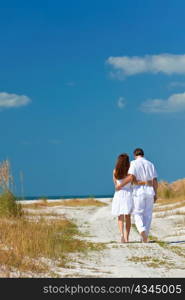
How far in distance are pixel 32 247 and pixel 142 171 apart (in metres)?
4.10

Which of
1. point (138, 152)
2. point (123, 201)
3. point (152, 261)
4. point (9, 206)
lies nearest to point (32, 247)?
point (152, 261)

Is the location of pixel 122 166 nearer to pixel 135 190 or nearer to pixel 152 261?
pixel 135 190

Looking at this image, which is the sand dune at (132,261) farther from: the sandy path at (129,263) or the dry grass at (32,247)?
the dry grass at (32,247)

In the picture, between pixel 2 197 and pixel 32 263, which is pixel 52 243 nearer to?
pixel 32 263

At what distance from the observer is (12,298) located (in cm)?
794

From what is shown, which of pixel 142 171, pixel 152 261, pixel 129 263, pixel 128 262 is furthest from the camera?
pixel 142 171

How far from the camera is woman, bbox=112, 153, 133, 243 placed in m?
15.1

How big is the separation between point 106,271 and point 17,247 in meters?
2.04

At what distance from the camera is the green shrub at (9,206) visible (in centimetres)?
1904

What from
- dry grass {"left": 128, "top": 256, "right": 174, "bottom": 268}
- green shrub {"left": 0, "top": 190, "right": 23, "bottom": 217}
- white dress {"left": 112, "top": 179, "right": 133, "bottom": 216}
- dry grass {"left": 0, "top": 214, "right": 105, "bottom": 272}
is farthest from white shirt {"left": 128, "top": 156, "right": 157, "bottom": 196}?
green shrub {"left": 0, "top": 190, "right": 23, "bottom": 217}

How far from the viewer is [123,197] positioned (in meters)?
15.3

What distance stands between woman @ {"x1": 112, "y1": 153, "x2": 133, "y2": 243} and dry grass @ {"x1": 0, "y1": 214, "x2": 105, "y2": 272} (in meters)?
1.01

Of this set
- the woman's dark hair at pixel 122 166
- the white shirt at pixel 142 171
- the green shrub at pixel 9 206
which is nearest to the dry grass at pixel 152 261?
the white shirt at pixel 142 171

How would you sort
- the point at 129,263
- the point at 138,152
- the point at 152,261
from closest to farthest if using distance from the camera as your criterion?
the point at 129,263, the point at 152,261, the point at 138,152
